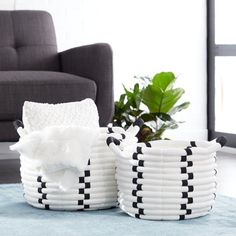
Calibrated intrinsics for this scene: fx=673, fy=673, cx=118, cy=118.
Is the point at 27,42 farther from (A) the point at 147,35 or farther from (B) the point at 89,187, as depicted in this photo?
(B) the point at 89,187

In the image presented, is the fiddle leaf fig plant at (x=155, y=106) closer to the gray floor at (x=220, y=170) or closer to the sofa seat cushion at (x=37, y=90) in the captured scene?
the gray floor at (x=220, y=170)

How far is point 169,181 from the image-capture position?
78.2 inches

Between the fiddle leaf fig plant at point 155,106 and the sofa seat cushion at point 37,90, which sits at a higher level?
the sofa seat cushion at point 37,90

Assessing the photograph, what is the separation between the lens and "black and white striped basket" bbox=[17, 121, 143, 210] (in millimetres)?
2152

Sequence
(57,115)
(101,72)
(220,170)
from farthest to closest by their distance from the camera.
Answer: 1. (220,170)
2. (101,72)
3. (57,115)

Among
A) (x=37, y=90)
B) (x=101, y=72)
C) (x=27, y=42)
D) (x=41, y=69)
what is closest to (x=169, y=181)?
(x=37, y=90)

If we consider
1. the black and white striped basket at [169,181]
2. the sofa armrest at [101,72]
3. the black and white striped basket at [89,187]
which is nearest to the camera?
the black and white striped basket at [169,181]

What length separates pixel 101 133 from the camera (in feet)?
7.25

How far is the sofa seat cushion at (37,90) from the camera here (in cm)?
294

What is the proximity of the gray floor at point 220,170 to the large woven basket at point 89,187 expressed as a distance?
64 centimetres

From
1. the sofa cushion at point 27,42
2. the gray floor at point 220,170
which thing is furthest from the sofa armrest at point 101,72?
the gray floor at point 220,170

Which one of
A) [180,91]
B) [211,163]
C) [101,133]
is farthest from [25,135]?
[180,91]

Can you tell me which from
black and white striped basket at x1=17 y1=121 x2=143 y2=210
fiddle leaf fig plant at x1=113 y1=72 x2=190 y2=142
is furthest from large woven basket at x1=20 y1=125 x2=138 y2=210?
fiddle leaf fig plant at x1=113 y1=72 x2=190 y2=142

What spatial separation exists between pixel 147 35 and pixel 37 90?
5.32 feet
